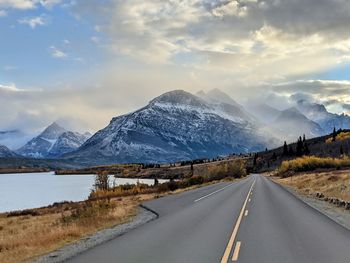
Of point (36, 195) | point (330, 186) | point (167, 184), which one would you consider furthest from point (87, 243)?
point (36, 195)

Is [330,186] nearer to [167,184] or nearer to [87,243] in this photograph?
[167,184]

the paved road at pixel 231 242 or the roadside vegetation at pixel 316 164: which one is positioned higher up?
the roadside vegetation at pixel 316 164

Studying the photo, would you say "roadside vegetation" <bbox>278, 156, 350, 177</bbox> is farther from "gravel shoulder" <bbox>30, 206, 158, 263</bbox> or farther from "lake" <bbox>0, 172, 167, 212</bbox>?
"gravel shoulder" <bbox>30, 206, 158, 263</bbox>

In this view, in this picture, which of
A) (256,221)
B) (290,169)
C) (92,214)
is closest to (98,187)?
(92,214)

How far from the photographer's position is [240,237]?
50.3 feet

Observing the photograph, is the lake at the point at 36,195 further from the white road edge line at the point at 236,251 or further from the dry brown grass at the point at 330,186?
the white road edge line at the point at 236,251

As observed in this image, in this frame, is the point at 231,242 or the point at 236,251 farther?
the point at 231,242

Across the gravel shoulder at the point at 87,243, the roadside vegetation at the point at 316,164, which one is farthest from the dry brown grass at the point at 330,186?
the roadside vegetation at the point at 316,164

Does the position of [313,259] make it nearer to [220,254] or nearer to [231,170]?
[220,254]

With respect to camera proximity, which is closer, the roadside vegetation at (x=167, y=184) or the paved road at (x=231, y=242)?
the paved road at (x=231, y=242)

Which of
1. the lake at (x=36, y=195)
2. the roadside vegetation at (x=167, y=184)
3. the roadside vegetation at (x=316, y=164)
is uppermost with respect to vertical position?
the roadside vegetation at (x=316, y=164)

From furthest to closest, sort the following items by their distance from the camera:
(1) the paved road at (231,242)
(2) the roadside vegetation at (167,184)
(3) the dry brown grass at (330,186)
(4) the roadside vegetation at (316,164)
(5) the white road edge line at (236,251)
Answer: (4) the roadside vegetation at (316,164) → (2) the roadside vegetation at (167,184) → (3) the dry brown grass at (330,186) → (1) the paved road at (231,242) → (5) the white road edge line at (236,251)

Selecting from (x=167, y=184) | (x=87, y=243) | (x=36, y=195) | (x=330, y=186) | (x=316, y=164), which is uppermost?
(x=316, y=164)

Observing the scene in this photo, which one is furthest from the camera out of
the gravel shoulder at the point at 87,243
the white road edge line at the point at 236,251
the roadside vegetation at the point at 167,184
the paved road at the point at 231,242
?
the roadside vegetation at the point at 167,184
